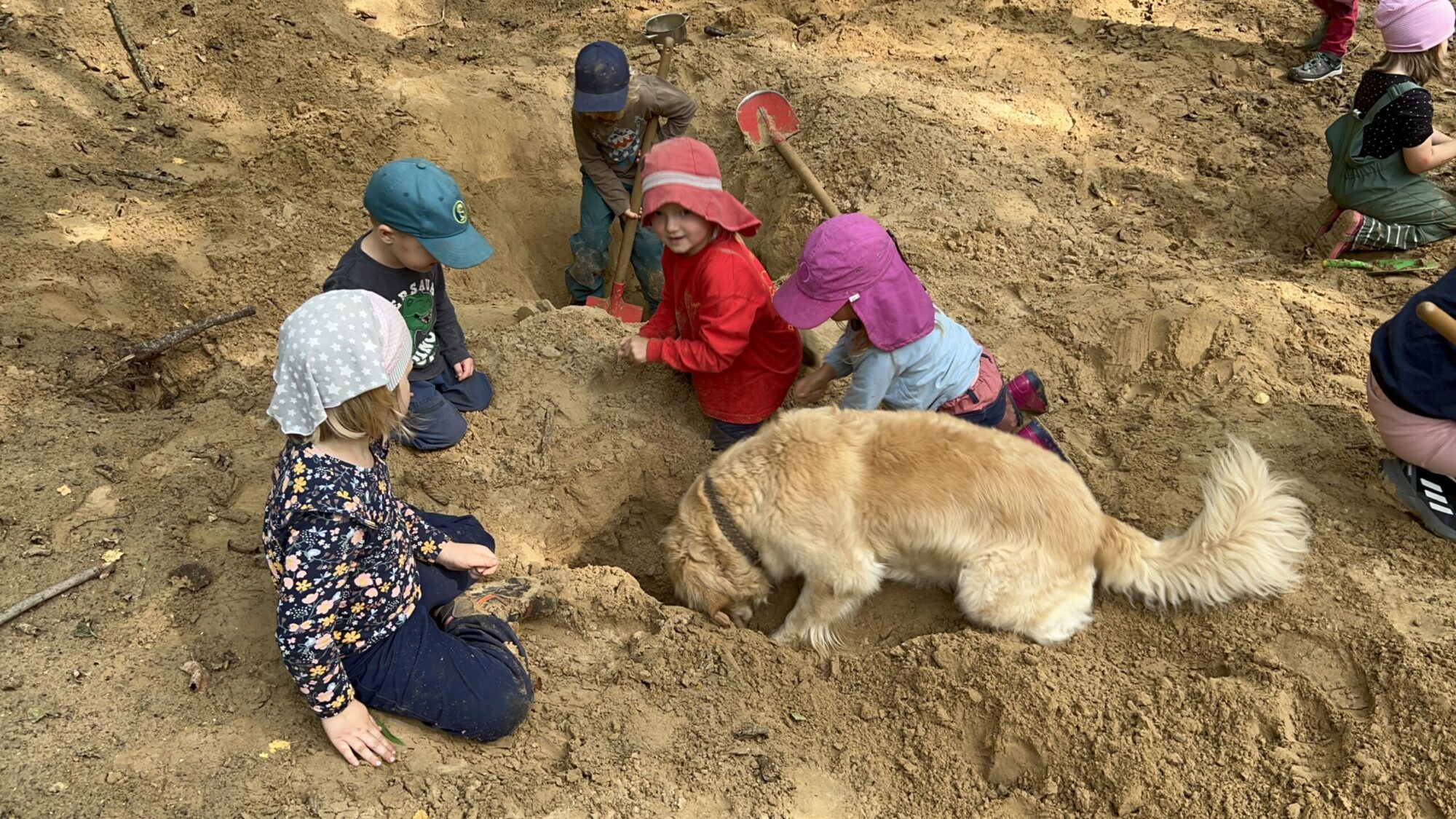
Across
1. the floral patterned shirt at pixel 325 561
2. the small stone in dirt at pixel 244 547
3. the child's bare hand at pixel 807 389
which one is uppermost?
the floral patterned shirt at pixel 325 561

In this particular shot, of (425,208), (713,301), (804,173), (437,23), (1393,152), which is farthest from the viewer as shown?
(437,23)

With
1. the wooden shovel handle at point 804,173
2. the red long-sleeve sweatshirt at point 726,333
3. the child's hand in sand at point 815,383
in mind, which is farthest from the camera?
the wooden shovel handle at point 804,173

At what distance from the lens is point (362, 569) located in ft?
9.11

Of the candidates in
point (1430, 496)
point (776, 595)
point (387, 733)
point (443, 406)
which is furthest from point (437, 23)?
point (1430, 496)

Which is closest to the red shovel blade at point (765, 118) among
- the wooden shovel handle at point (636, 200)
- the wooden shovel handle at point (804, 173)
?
the wooden shovel handle at point (804, 173)

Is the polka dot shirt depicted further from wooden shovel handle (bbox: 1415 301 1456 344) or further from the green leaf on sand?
the green leaf on sand

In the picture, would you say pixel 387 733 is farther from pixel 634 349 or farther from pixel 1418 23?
pixel 1418 23

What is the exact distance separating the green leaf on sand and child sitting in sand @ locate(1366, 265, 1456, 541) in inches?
174

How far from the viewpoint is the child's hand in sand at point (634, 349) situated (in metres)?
4.20

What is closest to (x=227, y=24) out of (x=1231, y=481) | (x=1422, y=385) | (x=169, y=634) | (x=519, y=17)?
(x=519, y=17)

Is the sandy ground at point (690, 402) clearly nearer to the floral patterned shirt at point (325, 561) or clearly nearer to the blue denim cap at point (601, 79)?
the floral patterned shirt at point (325, 561)

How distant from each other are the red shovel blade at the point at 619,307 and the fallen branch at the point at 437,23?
443 cm

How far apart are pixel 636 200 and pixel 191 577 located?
392 centimetres

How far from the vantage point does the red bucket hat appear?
3.88m
